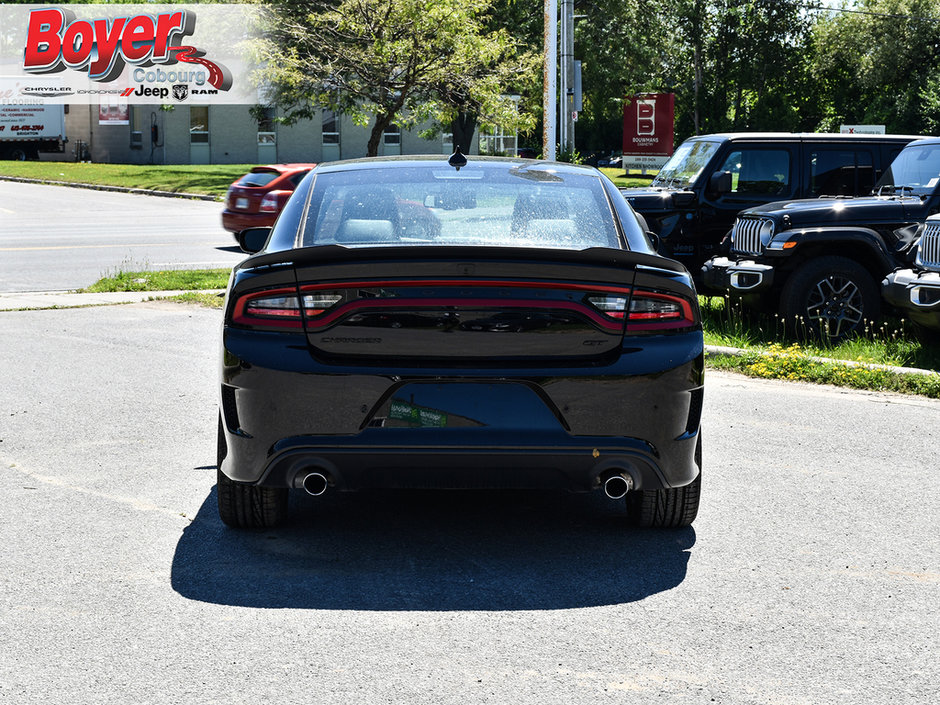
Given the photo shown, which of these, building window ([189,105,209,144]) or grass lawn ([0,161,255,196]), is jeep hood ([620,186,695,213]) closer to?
grass lawn ([0,161,255,196])

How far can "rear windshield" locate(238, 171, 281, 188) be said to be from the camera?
19938 millimetres

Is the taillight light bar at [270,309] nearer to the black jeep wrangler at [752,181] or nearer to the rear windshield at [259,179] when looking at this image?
the black jeep wrangler at [752,181]

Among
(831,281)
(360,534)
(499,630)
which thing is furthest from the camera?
(831,281)

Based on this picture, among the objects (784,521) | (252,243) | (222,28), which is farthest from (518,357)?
(222,28)

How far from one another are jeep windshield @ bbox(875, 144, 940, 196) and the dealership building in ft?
145

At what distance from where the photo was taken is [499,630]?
4.00 metres

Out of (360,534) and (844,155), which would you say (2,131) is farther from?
(360,534)

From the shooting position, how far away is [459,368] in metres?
4.46

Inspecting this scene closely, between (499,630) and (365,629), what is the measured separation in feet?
1.45

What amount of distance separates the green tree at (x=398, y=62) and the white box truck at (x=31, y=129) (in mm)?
25862

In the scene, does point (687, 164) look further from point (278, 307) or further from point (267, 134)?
point (267, 134)

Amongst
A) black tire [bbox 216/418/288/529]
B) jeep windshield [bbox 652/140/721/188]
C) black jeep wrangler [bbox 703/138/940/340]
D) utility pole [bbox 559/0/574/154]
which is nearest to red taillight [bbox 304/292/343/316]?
black tire [bbox 216/418/288/529]

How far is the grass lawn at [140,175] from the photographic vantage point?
39.7 meters

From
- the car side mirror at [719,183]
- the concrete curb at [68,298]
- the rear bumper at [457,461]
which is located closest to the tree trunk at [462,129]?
the concrete curb at [68,298]
